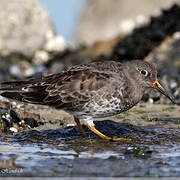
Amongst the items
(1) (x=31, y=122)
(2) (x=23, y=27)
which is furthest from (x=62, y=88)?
(2) (x=23, y=27)

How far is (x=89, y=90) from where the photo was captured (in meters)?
8.47

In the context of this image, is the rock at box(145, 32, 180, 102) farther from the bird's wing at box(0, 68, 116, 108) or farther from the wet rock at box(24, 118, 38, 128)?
the bird's wing at box(0, 68, 116, 108)

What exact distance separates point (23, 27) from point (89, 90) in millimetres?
15347

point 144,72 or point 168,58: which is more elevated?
point 168,58

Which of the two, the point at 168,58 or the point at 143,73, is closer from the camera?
the point at 143,73

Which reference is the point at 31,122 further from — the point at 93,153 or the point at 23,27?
the point at 23,27

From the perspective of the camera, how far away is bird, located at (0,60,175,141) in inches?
329

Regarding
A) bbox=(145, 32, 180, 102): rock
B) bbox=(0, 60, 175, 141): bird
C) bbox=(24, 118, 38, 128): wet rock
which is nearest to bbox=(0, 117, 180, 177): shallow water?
bbox=(0, 60, 175, 141): bird

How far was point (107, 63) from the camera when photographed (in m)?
8.80

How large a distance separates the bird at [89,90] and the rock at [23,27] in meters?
13.9

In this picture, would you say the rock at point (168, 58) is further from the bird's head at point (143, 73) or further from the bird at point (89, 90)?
the bird at point (89, 90)

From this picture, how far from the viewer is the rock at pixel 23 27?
22.7 m

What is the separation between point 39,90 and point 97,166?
2.81 meters

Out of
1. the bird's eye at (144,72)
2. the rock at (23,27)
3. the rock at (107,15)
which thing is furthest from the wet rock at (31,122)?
the rock at (107,15)
